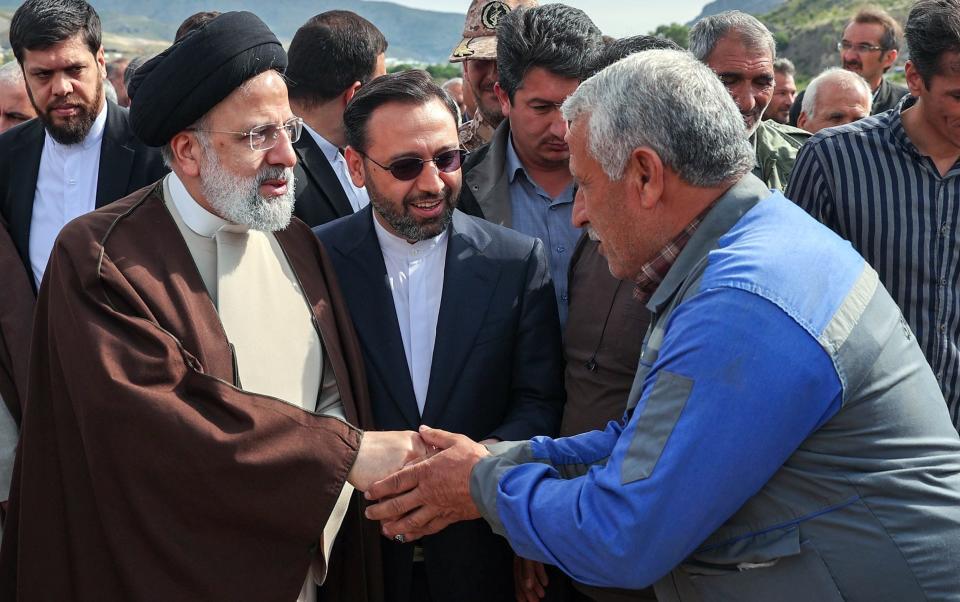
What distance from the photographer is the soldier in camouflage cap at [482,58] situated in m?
5.25

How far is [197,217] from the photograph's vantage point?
10.0ft

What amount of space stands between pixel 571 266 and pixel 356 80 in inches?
77.9

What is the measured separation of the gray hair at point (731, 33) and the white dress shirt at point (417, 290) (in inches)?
76.4

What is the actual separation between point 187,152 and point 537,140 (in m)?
1.46

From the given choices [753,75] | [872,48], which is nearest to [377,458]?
[753,75]

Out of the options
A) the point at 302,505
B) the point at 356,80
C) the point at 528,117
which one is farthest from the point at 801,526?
the point at 356,80

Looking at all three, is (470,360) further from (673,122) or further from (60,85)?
(60,85)

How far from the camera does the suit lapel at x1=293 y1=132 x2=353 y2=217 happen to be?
14.5 feet

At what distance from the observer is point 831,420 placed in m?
2.19

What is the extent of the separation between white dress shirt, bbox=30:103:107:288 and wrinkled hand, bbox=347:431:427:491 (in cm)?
204

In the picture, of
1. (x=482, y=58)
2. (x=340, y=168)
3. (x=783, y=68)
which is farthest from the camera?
(x=783, y=68)

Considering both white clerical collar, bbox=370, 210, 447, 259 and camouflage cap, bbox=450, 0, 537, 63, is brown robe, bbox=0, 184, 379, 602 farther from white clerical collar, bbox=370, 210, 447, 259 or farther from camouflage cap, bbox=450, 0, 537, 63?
camouflage cap, bbox=450, 0, 537, 63

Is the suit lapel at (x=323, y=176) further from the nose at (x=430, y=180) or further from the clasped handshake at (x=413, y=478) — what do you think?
the clasped handshake at (x=413, y=478)

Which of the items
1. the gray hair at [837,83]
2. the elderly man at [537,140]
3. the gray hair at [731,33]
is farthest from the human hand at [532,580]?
the gray hair at [837,83]
